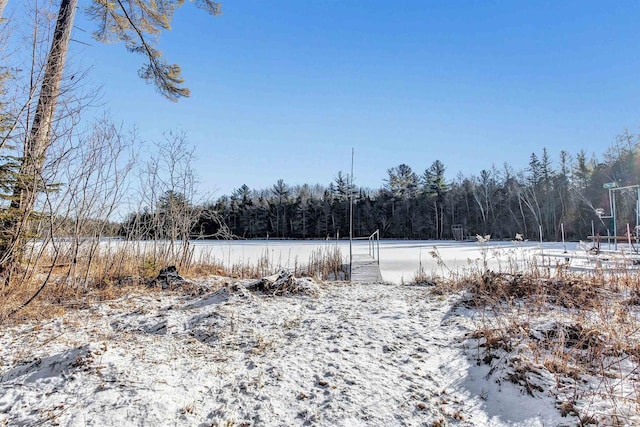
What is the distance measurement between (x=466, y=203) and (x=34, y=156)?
91.4 feet

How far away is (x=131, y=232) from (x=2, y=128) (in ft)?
9.12

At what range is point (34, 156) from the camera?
2900mm

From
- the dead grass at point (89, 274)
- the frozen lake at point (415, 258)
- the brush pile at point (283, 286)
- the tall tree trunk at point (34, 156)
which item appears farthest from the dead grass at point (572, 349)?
the tall tree trunk at point (34, 156)

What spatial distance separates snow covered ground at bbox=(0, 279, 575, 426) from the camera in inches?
57.4

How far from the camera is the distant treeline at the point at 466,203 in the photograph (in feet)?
68.8

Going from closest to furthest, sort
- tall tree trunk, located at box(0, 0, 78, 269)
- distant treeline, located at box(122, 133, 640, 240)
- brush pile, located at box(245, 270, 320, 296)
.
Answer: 1. tall tree trunk, located at box(0, 0, 78, 269)
2. brush pile, located at box(245, 270, 320, 296)
3. distant treeline, located at box(122, 133, 640, 240)

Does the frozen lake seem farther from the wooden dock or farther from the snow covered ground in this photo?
the snow covered ground

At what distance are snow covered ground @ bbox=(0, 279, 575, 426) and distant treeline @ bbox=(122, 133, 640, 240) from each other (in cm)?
1765

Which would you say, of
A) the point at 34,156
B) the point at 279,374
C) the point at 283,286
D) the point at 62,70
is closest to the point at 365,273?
the point at 283,286

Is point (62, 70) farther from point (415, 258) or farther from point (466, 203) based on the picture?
point (466, 203)

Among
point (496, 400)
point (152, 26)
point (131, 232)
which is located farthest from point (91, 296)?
point (152, 26)

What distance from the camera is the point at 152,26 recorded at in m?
5.27

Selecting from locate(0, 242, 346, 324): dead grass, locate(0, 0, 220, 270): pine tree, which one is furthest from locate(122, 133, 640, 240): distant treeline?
locate(0, 0, 220, 270): pine tree

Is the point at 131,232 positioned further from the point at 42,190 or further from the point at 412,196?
the point at 412,196
